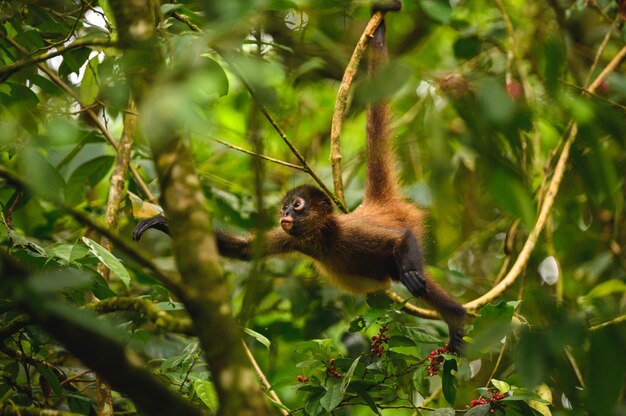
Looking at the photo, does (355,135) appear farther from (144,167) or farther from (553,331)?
(553,331)

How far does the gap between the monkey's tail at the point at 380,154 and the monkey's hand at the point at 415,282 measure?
1241 mm

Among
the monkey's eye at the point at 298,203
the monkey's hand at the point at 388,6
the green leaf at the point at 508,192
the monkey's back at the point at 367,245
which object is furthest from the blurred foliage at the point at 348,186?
the monkey's eye at the point at 298,203

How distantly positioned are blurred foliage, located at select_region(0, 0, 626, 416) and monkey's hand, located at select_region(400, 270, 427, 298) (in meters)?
0.23

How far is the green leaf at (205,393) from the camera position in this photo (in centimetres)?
307

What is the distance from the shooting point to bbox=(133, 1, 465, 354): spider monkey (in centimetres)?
542

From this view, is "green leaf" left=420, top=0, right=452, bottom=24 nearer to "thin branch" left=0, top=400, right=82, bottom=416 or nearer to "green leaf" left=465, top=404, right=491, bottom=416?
"green leaf" left=465, top=404, right=491, bottom=416

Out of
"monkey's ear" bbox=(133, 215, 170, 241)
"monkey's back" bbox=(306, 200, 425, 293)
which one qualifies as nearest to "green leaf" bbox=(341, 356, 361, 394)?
"monkey's ear" bbox=(133, 215, 170, 241)

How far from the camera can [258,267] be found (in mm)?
1888

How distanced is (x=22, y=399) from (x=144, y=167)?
8.96ft

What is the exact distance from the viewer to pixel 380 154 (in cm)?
575

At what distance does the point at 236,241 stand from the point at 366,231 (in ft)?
3.43

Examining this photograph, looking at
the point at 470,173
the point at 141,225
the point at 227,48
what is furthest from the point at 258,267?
the point at 470,173

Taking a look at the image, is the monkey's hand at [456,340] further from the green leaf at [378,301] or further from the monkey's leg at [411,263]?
the green leaf at [378,301]

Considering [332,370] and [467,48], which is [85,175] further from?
[467,48]
